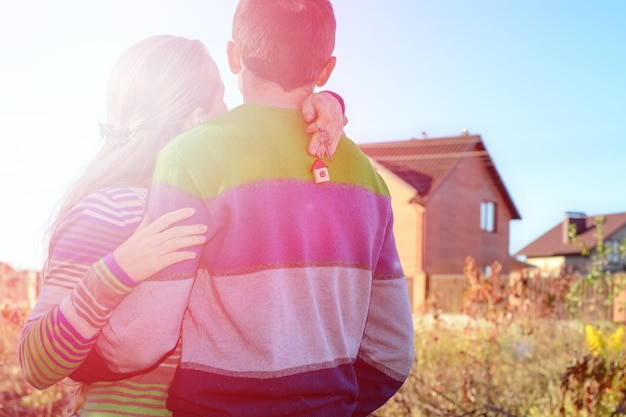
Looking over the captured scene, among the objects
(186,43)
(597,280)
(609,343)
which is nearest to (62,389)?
(609,343)

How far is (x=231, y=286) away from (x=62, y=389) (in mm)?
5597

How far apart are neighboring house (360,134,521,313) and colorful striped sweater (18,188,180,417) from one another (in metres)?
24.3

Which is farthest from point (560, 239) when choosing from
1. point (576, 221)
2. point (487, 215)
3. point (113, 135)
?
point (113, 135)

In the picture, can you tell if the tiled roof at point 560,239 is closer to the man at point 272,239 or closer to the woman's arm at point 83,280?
the man at point 272,239

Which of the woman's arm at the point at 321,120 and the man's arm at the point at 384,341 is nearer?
the woman's arm at the point at 321,120

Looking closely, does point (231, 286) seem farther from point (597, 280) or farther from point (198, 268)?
point (597, 280)

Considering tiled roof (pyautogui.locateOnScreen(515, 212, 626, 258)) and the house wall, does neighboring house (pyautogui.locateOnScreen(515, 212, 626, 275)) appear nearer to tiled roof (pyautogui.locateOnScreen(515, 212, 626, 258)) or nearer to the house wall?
tiled roof (pyautogui.locateOnScreen(515, 212, 626, 258))

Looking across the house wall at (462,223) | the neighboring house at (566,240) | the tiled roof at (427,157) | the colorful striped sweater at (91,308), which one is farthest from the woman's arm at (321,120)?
the neighboring house at (566,240)

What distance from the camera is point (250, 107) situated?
5.63 ft

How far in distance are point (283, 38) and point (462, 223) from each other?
98.9ft

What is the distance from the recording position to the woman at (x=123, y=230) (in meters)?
1.54

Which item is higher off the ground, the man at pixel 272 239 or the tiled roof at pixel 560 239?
the tiled roof at pixel 560 239

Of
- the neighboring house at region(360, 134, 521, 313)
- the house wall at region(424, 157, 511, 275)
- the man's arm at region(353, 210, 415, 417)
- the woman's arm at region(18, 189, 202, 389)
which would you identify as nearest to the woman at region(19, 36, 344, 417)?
the woman's arm at region(18, 189, 202, 389)

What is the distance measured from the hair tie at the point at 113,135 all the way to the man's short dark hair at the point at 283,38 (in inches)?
15.3
